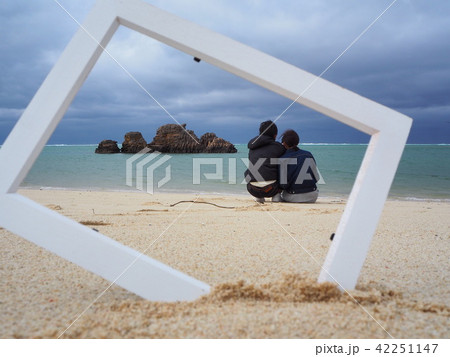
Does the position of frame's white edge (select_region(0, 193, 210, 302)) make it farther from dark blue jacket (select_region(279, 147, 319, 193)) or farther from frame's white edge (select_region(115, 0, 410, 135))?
dark blue jacket (select_region(279, 147, 319, 193))

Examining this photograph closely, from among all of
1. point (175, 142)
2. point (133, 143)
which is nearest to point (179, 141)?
point (175, 142)

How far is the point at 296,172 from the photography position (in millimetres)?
7031

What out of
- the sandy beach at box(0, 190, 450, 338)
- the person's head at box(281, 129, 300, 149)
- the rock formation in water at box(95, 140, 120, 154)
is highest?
the person's head at box(281, 129, 300, 149)

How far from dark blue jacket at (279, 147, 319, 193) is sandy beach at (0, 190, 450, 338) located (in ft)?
8.02

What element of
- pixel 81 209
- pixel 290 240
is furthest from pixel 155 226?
pixel 81 209

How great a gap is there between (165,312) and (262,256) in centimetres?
148

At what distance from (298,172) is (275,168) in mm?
447

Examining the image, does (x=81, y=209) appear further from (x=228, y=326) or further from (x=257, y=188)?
(x=228, y=326)

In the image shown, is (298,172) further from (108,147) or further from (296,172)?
(108,147)

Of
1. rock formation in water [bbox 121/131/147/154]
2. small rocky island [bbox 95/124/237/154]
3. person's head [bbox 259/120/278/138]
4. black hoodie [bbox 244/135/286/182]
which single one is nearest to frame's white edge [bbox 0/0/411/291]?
black hoodie [bbox 244/135/286/182]

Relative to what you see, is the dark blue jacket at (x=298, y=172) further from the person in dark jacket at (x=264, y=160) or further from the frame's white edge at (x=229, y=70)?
the frame's white edge at (x=229, y=70)

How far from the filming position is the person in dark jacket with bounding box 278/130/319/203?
6.95m

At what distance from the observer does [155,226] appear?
4535mm

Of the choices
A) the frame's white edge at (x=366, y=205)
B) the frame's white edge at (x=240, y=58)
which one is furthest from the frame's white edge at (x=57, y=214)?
the frame's white edge at (x=366, y=205)
